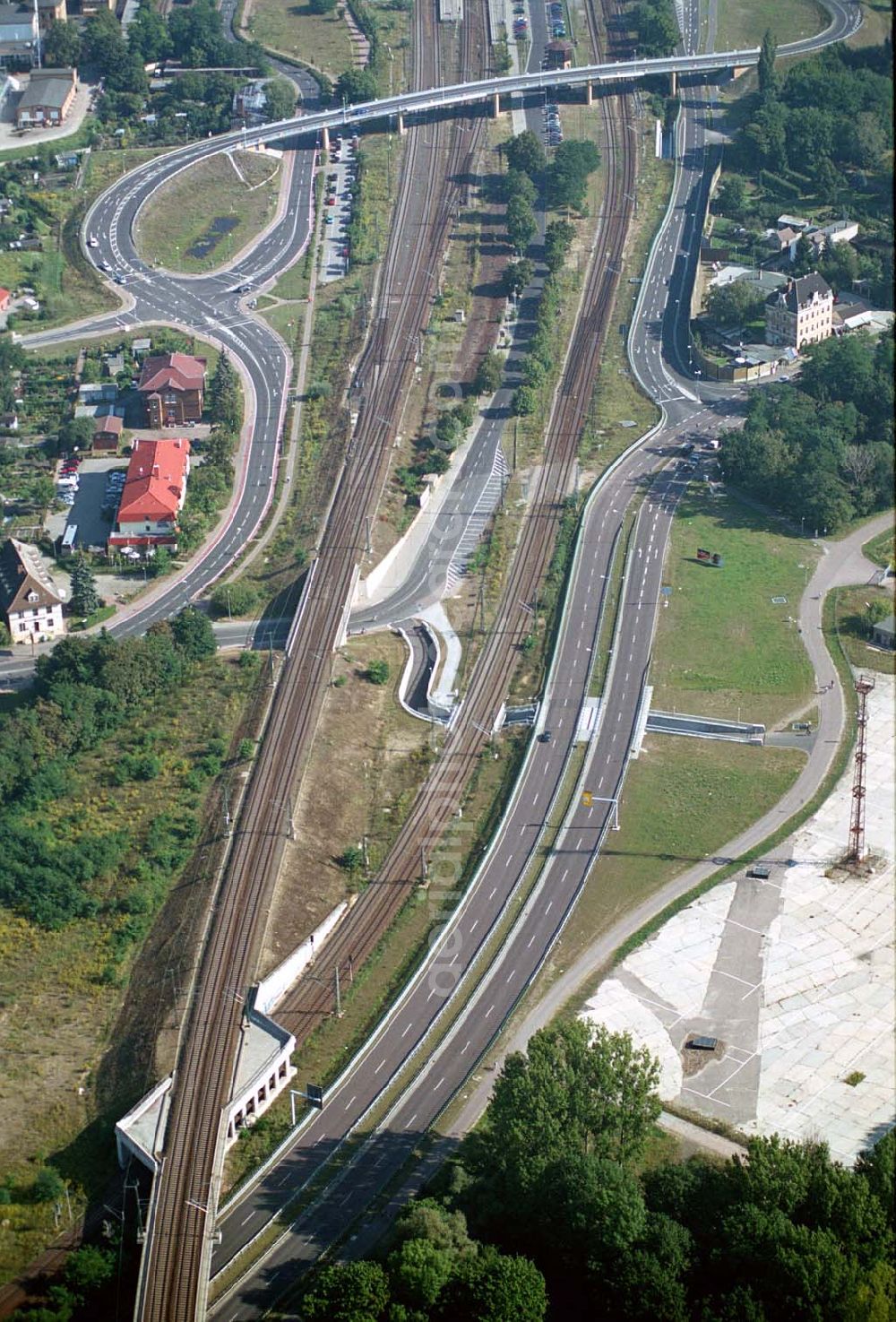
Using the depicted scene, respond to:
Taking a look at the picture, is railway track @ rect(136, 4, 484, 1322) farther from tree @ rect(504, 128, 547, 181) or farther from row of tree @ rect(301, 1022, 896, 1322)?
tree @ rect(504, 128, 547, 181)

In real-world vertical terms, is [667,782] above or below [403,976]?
above

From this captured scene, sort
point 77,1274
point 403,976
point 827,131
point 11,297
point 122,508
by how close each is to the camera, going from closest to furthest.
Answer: point 77,1274, point 403,976, point 122,508, point 11,297, point 827,131

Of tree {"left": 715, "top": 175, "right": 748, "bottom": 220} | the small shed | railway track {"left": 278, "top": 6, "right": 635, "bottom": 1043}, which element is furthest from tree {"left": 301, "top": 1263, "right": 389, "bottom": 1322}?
tree {"left": 715, "top": 175, "right": 748, "bottom": 220}

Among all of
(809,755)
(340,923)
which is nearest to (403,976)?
(340,923)

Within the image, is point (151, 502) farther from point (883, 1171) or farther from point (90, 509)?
point (883, 1171)

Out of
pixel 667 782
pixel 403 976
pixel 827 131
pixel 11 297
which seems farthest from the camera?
pixel 827 131

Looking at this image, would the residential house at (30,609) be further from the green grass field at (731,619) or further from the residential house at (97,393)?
the green grass field at (731,619)

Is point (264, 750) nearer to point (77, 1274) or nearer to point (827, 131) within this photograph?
point (77, 1274)

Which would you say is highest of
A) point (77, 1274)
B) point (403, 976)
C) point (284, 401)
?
point (284, 401)

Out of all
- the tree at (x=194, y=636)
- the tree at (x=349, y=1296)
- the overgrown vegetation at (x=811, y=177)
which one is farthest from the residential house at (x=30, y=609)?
the overgrown vegetation at (x=811, y=177)
